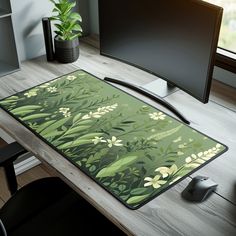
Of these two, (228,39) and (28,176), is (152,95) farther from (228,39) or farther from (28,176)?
(28,176)

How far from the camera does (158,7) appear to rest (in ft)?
4.75

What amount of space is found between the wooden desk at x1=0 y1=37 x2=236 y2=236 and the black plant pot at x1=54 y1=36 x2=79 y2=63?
0.47 ft

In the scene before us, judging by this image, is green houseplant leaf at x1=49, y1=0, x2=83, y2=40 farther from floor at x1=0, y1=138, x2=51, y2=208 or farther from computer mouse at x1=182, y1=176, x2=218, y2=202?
computer mouse at x1=182, y1=176, x2=218, y2=202

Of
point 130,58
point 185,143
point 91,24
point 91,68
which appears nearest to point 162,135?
point 185,143

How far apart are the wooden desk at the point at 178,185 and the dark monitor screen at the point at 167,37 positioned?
0.38 ft

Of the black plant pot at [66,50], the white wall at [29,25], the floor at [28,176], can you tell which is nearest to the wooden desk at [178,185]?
the black plant pot at [66,50]

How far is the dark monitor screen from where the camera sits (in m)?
1.33

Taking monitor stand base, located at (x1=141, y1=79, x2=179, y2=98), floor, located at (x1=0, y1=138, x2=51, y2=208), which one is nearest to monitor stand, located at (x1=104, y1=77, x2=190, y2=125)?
monitor stand base, located at (x1=141, y1=79, x2=179, y2=98)

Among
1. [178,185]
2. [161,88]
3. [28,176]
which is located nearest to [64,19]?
[161,88]

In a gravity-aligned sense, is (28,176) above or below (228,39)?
below

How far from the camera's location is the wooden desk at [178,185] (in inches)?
41.9

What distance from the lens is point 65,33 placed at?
1.87 metres

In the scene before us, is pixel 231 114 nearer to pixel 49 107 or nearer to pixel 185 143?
pixel 185 143

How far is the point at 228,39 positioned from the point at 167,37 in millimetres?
451
